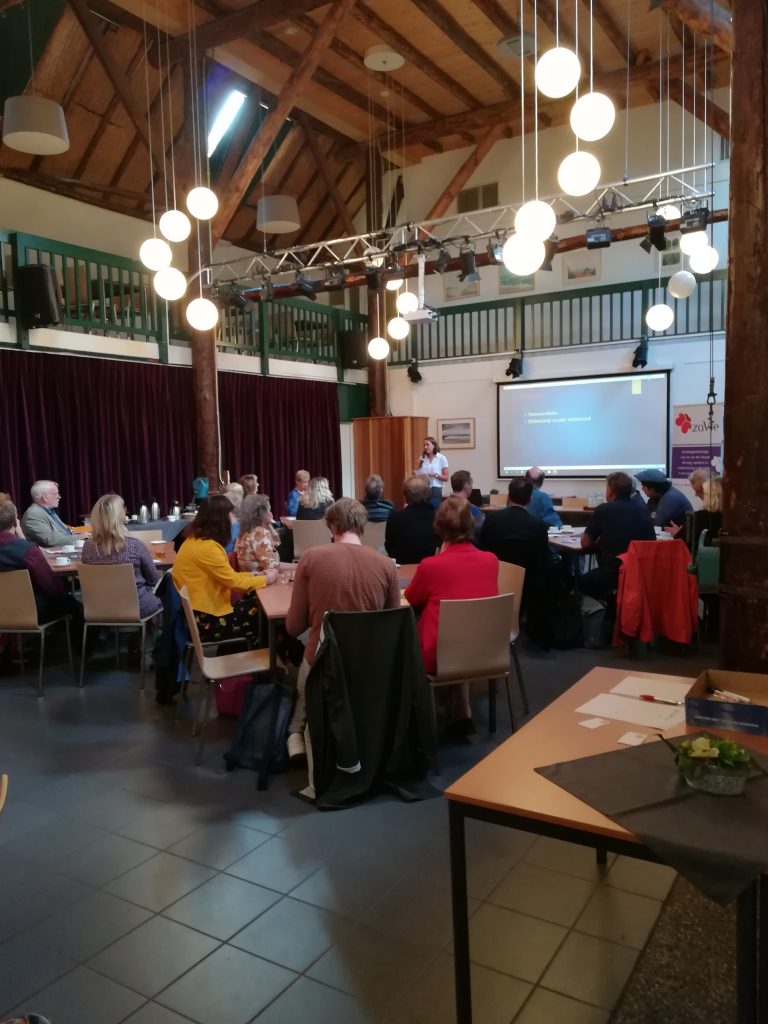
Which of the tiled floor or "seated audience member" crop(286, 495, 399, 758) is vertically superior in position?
"seated audience member" crop(286, 495, 399, 758)

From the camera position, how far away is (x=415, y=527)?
5059 millimetres

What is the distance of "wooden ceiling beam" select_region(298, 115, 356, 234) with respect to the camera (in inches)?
438

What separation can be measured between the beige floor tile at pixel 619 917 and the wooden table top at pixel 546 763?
70cm

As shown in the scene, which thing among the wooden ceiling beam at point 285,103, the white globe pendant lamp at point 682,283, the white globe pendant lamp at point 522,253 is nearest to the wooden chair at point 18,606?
the white globe pendant lamp at point 522,253

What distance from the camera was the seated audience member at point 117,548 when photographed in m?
4.54

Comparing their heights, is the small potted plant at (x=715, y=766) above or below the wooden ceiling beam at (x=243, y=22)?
below

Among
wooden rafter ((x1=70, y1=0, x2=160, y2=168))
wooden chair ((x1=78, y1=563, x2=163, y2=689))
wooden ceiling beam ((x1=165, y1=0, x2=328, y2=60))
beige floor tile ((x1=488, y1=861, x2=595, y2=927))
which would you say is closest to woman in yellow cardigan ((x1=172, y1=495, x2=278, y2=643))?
wooden chair ((x1=78, y1=563, x2=163, y2=689))

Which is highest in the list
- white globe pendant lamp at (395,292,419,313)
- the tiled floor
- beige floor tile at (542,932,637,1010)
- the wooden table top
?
white globe pendant lamp at (395,292,419,313)

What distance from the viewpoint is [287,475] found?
430 inches

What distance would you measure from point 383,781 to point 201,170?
766cm

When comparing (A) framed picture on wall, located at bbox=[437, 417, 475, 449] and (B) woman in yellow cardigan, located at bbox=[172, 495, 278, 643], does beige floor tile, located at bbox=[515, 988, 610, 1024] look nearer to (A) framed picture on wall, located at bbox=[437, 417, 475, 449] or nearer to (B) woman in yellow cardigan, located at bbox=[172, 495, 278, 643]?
(B) woman in yellow cardigan, located at bbox=[172, 495, 278, 643]

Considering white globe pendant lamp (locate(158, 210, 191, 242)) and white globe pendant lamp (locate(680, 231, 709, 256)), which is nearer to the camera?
white globe pendant lamp (locate(158, 210, 191, 242))

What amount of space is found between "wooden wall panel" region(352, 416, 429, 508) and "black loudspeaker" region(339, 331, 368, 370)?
93 cm

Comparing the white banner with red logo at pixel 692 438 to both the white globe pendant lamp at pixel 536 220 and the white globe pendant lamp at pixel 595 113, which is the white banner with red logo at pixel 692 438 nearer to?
the white globe pendant lamp at pixel 536 220
